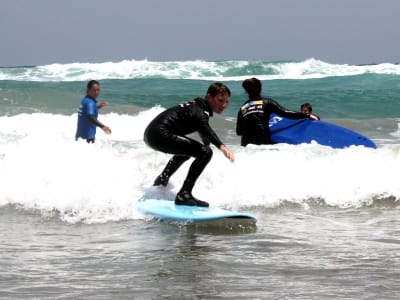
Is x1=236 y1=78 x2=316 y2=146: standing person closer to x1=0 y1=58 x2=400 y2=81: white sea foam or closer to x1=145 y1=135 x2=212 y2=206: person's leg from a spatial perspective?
x1=145 y1=135 x2=212 y2=206: person's leg

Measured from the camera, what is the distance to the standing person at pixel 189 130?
6621mm

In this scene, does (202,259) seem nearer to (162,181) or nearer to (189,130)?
(189,130)

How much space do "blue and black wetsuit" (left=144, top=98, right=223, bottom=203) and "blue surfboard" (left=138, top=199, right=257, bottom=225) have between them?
9.7 inches

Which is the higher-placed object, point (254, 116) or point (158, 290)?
point (254, 116)

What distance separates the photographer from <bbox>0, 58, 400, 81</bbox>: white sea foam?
38.5 metres

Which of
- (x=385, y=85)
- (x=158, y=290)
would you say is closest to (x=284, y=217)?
(x=158, y=290)

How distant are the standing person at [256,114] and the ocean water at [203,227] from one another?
0.79 ft

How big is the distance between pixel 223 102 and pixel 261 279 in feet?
7.27

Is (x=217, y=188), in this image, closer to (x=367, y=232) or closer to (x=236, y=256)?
(x=367, y=232)

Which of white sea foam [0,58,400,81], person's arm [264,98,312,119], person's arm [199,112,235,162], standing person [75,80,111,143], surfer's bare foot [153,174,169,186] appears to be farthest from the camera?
white sea foam [0,58,400,81]

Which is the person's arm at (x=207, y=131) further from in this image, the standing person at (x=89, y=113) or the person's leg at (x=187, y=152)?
the standing person at (x=89, y=113)

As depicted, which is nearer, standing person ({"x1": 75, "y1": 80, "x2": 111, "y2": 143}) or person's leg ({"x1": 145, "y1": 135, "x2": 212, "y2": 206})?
person's leg ({"x1": 145, "y1": 135, "x2": 212, "y2": 206})

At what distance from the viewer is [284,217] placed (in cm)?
736

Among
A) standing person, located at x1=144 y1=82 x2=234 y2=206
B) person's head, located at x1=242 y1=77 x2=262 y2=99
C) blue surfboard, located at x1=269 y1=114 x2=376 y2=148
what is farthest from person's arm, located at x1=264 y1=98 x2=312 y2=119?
standing person, located at x1=144 y1=82 x2=234 y2=206
